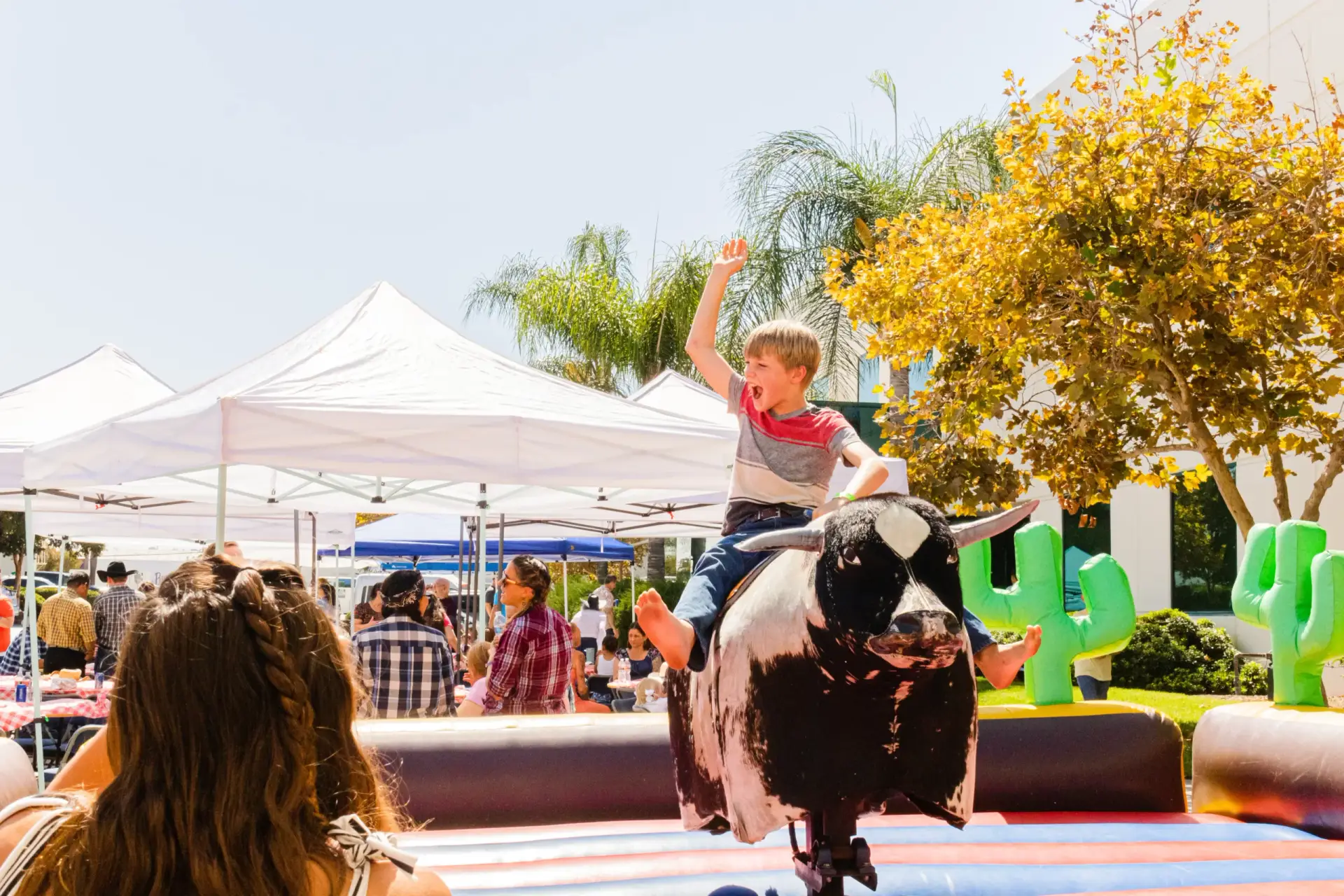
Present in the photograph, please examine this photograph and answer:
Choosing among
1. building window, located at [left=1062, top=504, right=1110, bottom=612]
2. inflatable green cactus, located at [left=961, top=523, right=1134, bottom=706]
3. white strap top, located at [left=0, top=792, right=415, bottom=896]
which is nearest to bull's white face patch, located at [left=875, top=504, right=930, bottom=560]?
white strap top, located at [left=0, top=792, right=415, bottom=896]

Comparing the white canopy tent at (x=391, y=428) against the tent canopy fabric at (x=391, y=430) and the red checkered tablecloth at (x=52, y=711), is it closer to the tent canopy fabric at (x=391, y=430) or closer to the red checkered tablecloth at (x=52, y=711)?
the tent canopy fabric at (x=391, y=430)

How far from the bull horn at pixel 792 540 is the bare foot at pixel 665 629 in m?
0.24

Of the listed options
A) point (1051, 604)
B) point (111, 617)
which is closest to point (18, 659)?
point (111, 617)

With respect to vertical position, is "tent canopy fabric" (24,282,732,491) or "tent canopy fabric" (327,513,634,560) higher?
"tent canopy fabric" (24,282,732,491)

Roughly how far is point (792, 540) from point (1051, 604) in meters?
2.47

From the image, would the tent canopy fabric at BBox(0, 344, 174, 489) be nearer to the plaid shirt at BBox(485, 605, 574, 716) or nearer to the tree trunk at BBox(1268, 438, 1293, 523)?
the plaid shirt at BBox(485, 605, 574, 716)

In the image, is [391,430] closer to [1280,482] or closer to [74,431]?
[74,431]

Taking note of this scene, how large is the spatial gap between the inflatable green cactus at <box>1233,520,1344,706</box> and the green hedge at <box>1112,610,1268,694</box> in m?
10.3

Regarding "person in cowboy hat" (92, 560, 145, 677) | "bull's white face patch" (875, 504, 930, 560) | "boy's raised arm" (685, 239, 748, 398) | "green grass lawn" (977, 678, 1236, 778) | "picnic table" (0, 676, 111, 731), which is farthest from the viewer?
"green grass lawn" (977, 678, 1236, 778)

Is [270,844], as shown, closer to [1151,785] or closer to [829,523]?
[829,523]

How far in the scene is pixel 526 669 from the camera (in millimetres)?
6250

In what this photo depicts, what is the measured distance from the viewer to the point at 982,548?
181 inches

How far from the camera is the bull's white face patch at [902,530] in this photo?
98.7 inches

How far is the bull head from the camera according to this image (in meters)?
2.38
